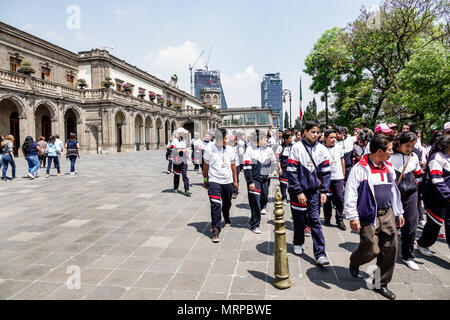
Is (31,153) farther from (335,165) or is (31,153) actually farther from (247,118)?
(247,118)

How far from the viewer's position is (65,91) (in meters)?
26.3

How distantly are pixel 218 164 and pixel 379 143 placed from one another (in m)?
2.78

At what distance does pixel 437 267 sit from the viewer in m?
3.78

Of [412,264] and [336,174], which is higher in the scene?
[336,174]

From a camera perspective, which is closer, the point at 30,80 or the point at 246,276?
the point at 246,276

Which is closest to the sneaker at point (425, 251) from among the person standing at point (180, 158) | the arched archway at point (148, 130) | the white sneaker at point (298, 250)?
the white sneaker at point (298, 250)

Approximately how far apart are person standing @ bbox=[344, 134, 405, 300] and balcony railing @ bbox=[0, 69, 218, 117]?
24082mm

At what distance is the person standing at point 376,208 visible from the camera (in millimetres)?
3045

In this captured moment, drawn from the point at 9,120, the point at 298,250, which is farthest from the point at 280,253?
the point at 9,120

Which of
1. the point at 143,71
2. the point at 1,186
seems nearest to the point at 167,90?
the point at 143,71

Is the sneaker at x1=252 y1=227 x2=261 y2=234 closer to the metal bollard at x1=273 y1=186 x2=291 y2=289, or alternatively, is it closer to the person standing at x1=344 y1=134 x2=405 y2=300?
the metal bollard at x1=273 y1=186 x2=291 y2=289
